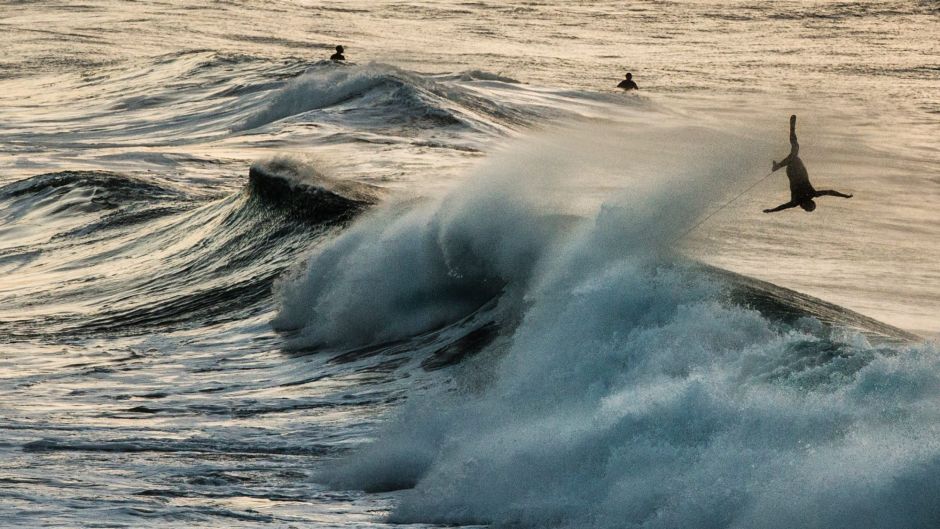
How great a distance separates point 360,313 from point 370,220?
193 centimetres

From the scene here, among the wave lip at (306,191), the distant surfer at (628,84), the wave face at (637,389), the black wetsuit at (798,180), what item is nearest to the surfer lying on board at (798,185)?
the black wetsuit at (798,180)

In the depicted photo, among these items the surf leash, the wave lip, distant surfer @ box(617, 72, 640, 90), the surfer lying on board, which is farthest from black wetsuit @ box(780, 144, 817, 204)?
distant surfer @ box(617, 72, 640, 90)

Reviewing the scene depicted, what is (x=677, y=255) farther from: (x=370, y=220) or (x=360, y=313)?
(x=370, y=220)

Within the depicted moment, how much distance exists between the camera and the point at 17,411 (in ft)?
38.0

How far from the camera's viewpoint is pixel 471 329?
1327 cm

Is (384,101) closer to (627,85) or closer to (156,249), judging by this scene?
(627,85)

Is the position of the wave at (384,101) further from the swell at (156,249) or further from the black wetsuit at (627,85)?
the swell at (156,249)

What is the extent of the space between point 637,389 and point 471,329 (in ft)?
13.9

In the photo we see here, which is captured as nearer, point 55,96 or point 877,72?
point 55,96

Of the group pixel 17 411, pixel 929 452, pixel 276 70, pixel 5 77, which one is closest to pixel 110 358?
pixel 17 411

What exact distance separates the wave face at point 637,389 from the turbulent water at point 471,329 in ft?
0.07

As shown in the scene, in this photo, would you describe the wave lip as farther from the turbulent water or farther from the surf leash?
the surf leash

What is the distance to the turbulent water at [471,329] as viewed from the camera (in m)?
8.20

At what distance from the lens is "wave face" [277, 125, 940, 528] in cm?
759
